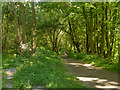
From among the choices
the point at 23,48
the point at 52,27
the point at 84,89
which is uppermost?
the point at 52,27

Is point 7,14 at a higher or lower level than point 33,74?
higher

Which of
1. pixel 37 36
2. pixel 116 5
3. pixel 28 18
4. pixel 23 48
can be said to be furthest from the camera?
pixel 37 36

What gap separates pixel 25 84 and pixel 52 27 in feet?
86.4

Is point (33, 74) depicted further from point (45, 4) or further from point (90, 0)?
point (45, 4)

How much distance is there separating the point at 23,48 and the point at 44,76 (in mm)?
8986

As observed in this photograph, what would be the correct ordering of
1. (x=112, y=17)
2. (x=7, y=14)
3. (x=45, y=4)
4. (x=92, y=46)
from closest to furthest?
(x=92, y=46) < (x=45, y=4) < (x=112, y=17) < (x=7, y=14)

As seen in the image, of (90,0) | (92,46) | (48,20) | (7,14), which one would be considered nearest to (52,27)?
(48,20)

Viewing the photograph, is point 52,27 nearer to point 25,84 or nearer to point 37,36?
point 37,36

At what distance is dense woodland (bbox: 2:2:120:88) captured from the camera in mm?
15734

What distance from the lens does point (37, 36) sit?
34844 millimetres

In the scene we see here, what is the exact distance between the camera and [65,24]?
2848 cm

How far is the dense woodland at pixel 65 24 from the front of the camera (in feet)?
51.6

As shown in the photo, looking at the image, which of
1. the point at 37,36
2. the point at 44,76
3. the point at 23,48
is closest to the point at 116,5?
the point at 23,48

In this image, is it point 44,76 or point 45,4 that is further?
point 45,4
